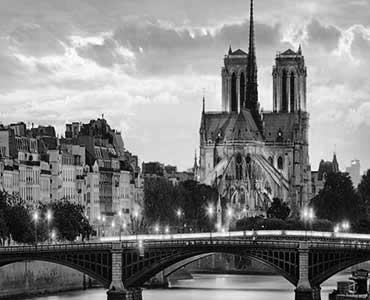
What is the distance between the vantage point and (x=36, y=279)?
385ft

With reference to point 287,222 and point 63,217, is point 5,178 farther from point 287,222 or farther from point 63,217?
point 287,222

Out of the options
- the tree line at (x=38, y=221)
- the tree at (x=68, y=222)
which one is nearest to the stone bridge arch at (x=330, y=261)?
the tree line at (x=38, y=221)

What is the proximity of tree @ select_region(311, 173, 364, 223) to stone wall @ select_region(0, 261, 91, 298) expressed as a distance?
209ft

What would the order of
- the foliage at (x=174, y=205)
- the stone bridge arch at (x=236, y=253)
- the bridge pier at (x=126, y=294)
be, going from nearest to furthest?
the stone bridge arch at (x=236, y=253), the bridge pier at (x=126, y=294), the foliage at (x=174, y=205)

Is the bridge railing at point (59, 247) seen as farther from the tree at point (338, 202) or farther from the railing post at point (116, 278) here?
the tree at point (338, 202)

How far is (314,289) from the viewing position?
105875mm

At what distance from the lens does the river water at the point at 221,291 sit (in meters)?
115

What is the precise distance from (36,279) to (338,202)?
75.9 m

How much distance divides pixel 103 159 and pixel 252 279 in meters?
25.6

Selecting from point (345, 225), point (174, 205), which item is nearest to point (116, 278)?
point (345, 225)

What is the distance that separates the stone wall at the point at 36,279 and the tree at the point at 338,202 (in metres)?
63.8

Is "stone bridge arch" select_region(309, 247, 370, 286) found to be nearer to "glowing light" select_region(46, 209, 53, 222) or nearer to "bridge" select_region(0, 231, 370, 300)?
"bridge" select_region(0, 231, 370, 300)

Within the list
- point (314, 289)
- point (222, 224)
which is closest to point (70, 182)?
point (222, 224)

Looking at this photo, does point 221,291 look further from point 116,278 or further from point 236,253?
point 116,278
